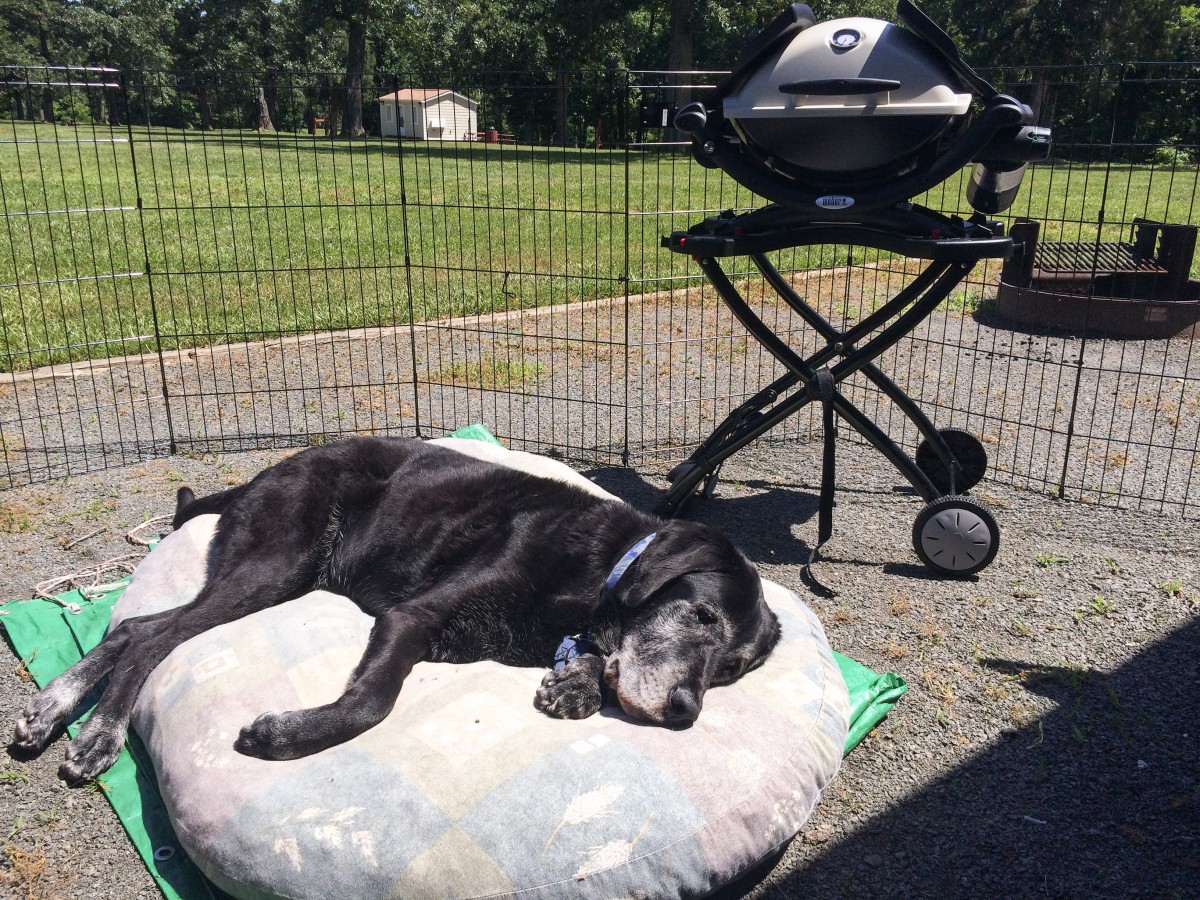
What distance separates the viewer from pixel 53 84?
555cm

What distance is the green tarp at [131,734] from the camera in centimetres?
304

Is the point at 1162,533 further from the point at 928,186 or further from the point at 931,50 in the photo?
the point at 931,50

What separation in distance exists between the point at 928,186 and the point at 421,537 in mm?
2821

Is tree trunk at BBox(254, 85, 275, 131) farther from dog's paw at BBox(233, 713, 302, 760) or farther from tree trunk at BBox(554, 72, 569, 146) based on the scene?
dog's paw at BBox(233, 713, 302, 760)

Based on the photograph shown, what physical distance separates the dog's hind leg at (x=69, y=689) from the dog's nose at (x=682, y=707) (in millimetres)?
2085

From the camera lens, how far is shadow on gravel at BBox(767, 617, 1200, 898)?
3.04m

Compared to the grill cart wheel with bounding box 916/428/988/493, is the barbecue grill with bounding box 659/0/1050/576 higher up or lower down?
higher up

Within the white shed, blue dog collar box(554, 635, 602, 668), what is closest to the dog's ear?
blue dog collar box(554, 635, 602, 668)

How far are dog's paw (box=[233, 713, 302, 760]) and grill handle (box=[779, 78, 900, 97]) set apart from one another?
337 centimetres

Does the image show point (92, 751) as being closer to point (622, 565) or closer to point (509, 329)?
point (622, 565)

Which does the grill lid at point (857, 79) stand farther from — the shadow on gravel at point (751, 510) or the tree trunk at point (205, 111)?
the tree trunk at point (205, 111)

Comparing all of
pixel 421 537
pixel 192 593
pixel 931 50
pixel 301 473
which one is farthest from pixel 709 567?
pixel 931 50

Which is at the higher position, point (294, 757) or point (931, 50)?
point (931, 50)

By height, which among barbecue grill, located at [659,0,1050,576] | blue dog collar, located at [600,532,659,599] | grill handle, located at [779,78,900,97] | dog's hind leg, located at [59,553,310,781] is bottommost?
dog's hind leg, located at [59,553,310,781]
